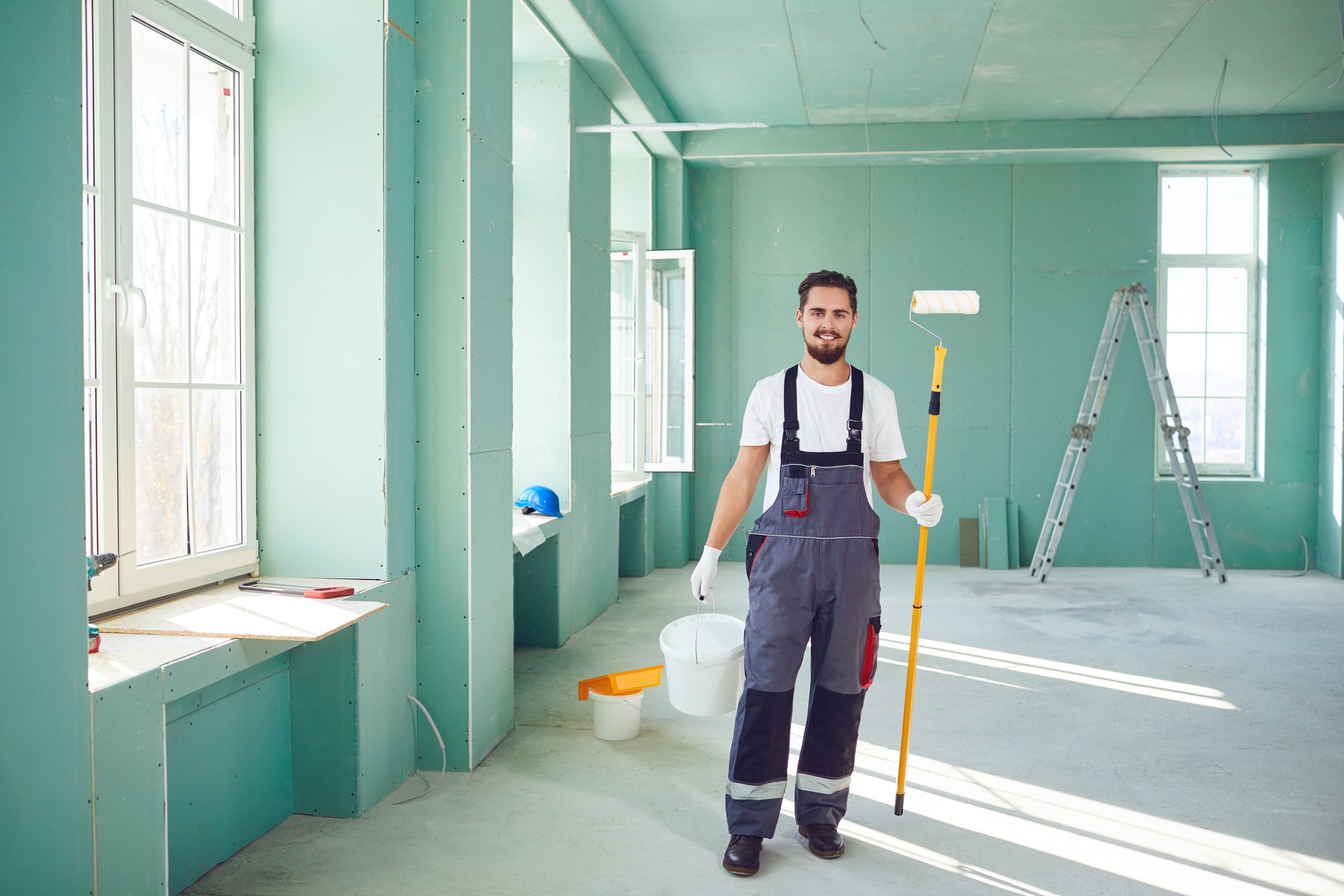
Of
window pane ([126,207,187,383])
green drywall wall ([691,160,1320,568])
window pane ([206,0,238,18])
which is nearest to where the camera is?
window pane ([126,207,187,383])

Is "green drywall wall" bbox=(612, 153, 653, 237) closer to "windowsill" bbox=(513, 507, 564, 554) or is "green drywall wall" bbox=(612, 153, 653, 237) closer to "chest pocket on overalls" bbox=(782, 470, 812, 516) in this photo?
"windowsill" bbox=(513, 507, 564, 554)

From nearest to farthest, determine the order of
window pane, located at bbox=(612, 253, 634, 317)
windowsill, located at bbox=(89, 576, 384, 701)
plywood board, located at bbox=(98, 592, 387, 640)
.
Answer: windowsill, located at bbox=(89, 576, 384, 701) → plywood board, located at bbox=(98, 592, 387, 640) → window pane, located at bbox=(612, 253, 634, 317)

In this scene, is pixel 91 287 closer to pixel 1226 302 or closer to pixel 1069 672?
pixel 1069 672

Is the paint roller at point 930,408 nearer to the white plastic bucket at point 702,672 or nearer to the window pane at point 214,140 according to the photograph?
the white plastic bucket at point 702,672

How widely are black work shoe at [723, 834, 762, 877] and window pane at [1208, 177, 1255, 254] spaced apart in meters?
6.97

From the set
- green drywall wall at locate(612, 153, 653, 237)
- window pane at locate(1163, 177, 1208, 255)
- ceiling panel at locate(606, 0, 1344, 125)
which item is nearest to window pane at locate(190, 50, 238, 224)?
ceiling panel at locate(606, 0, 1344, 125)

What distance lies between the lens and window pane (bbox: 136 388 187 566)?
2.56m

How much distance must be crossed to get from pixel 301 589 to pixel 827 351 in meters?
1.65

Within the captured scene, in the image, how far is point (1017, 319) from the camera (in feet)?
25.3

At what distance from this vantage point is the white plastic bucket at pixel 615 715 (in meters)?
3.62

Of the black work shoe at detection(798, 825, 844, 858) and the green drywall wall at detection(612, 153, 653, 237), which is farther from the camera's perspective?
the green drywall wall at detection(612, 153, 653, 237)

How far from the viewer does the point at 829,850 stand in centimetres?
268

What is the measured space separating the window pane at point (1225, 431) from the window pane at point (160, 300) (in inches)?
296

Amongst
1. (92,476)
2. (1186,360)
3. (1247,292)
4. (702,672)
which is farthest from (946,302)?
(1247,292)
